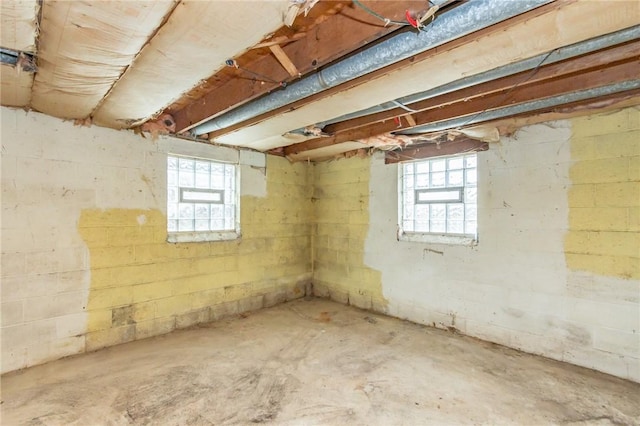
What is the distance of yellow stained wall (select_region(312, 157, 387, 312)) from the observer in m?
4.16

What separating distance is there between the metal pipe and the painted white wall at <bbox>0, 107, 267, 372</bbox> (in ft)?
9.93

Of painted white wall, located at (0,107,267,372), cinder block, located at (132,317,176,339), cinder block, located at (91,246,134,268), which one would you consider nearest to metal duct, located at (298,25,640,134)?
painted white wall, located at (0,107,267,372)

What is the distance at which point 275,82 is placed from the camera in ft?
6.74

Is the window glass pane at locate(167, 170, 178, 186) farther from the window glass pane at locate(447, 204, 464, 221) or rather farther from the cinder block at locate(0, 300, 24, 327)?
the window glass pane at locate(447, 204, 464, 221)

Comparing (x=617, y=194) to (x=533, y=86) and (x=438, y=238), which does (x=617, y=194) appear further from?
(x=438, y=238)

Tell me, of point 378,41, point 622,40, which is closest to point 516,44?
point 622,40

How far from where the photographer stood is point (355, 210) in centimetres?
428

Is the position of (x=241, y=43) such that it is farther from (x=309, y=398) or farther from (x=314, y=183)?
(x=314, y=183)

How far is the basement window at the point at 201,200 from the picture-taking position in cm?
347

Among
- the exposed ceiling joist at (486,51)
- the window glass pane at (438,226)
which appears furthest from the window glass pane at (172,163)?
the window glass pane at (438,226)

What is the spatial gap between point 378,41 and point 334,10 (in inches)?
11.2

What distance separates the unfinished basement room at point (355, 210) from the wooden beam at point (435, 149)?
0.9 inches

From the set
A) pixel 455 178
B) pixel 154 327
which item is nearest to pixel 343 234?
pixel 455 178

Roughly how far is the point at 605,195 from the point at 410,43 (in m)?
2.23
